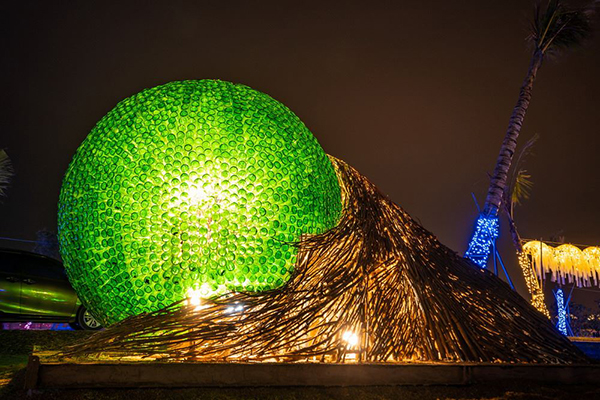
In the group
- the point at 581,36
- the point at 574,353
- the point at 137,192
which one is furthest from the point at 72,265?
the point at 581,36

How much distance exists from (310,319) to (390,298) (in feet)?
2.60

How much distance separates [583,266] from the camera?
15.0 m

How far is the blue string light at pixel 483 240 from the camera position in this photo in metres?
9.67

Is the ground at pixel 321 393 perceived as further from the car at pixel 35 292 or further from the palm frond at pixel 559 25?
the palm frond at pixel 559 25

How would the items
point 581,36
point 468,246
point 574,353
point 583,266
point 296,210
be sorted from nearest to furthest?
point 296,210 → point 574,353 → point 468,246 → point 581,36 → point 583,266

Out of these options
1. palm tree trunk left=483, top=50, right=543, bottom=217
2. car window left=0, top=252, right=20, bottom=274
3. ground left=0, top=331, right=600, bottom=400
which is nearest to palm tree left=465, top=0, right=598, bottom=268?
palm tree trunk left=483, top=50, right=543, bottom=217

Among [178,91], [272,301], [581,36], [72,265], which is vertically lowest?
[272,301]

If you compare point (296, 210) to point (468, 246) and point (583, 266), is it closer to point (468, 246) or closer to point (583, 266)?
point (468, 246)

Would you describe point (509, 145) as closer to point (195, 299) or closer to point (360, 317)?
point (360, 317)

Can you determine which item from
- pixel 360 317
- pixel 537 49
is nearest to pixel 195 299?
pixel 360 317

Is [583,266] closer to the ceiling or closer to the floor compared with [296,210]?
A: closer to the ceiling

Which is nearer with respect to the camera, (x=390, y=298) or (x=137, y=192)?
(x=137, y=192)

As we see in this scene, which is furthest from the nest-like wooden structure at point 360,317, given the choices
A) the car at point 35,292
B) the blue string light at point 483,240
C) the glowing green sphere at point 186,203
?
the blue string light at point 483,240

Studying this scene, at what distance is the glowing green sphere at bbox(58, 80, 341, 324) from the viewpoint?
3820mm
